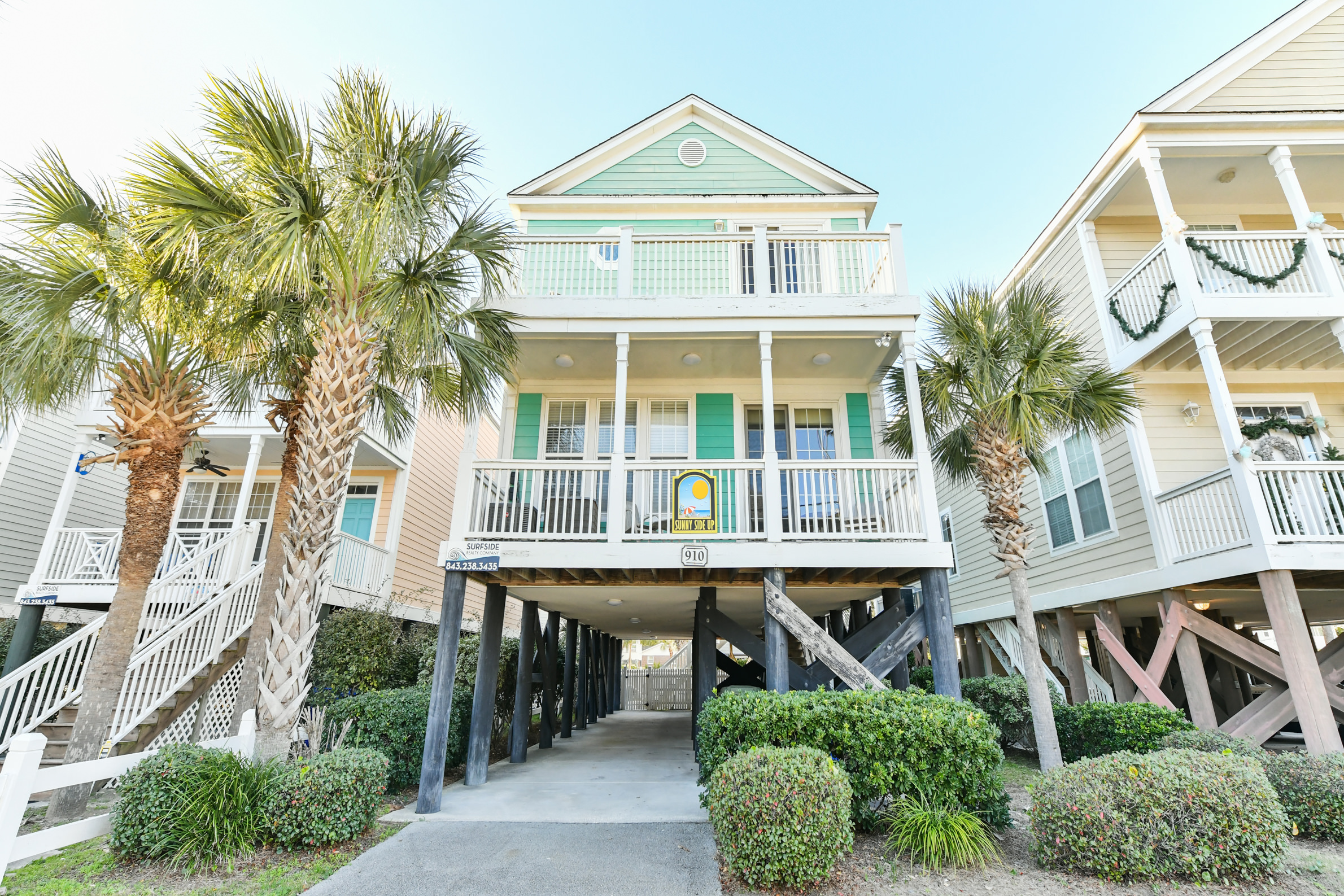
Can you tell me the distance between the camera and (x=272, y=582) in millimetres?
6773

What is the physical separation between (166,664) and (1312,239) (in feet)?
53.8

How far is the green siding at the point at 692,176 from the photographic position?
10727 millimetres

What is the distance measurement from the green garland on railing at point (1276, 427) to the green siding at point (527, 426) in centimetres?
1038

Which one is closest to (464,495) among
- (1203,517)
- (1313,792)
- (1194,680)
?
(1313,792)

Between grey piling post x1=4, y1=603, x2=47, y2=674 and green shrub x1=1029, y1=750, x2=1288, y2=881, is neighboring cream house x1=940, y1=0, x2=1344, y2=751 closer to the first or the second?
green shrub x1=1029, y1=750, x2=1288, y2=881

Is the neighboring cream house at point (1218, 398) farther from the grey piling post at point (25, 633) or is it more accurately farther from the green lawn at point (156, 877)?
the grey piling post at point (25, 633)

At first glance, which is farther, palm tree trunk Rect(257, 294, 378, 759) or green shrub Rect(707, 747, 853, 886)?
palm tree trunk Rect(257, 294, 378, 759)

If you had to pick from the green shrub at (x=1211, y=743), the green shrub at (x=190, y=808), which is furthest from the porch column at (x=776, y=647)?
the green shrub at (x=190, y=808)

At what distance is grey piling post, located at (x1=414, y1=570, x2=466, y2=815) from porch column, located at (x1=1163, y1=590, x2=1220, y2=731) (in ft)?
29.8

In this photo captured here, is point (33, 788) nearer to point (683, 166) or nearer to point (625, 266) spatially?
point (625, 266)

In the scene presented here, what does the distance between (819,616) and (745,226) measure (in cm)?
715

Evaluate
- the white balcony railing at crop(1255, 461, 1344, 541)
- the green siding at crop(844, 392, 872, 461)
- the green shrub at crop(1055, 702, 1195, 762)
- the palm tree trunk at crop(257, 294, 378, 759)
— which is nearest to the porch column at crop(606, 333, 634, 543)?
the palm tree trunk at crop(257, 294, 378, 759)

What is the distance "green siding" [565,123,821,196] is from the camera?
35.2 feet

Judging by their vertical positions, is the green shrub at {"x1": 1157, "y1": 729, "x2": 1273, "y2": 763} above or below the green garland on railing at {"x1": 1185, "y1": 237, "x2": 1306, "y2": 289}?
below
